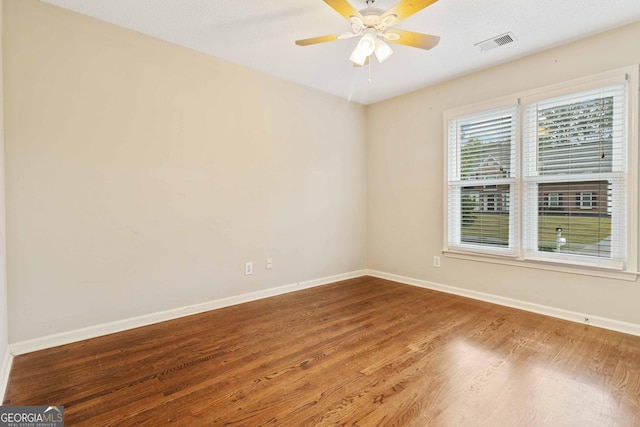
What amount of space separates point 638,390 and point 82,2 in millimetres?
4433

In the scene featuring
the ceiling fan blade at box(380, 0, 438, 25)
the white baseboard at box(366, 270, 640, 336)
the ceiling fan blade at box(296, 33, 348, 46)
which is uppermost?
the ceiling fan blade at box(380, 0, 438, 25)

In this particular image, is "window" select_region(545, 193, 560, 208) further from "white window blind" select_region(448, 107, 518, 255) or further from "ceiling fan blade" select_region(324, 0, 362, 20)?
"ceiling fan blade" select_region(324, 0, 362, 20)

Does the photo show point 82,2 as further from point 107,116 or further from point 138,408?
point 138,408

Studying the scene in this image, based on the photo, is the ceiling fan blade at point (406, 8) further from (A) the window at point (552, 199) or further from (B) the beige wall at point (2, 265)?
(B) the beige wall at point (2, 265)

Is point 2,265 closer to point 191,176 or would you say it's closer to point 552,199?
point 191,176

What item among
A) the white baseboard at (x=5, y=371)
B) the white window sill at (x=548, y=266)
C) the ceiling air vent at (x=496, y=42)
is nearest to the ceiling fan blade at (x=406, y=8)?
the ceiling air vent at (x=496, y=42)

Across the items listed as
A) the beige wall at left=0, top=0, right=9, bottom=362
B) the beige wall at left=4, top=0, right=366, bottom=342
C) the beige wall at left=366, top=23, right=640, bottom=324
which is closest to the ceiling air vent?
the beige wall at left=366, top=23, right=640, bottom=324

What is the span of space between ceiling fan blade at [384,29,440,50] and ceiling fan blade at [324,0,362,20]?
283 millimetres

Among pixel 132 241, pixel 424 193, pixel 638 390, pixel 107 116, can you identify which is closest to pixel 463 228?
pixel 424 193

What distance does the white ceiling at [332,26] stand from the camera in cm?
234

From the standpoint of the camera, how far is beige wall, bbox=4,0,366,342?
7.47 feet

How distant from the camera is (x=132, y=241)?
2713mm

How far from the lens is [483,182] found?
139 inches

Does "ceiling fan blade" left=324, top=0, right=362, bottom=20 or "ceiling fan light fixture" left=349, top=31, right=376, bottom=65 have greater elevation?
"ceiling fan blade" left=324, top=0, right=362, bottom=20
